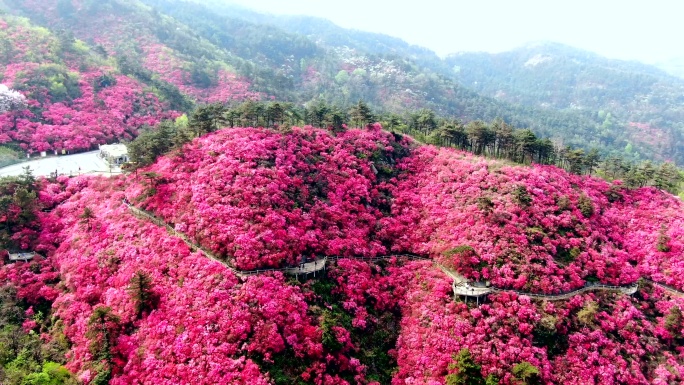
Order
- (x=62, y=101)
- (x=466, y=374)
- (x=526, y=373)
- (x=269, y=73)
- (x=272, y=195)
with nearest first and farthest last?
1. (x=526, y=373)
2. (x=466, y=374)
3. (x=272, y=195)
4. (x=62, y=101)
5. (x=269, y=73)

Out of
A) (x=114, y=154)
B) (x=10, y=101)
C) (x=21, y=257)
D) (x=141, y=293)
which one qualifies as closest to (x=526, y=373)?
(x=141, y=293)

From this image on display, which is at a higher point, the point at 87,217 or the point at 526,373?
the point at 87,217

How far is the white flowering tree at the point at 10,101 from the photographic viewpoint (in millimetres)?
65438

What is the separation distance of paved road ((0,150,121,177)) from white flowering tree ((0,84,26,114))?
504 inches

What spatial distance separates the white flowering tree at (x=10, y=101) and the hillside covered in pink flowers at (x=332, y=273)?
23127 mm

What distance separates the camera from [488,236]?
43594 mm

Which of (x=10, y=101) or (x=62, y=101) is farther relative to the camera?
(x=62, y=101)

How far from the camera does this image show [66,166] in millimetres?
57562

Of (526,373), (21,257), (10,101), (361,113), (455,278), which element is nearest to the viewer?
(526,373)

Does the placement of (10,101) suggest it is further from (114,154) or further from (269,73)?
(269,73)

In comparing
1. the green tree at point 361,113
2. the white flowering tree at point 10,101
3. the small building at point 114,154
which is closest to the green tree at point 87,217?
the small building at point 114,154

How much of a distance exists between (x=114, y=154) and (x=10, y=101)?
71.6ft

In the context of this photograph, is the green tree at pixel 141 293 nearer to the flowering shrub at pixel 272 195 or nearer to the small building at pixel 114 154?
the flowering shrub at pixel 272 195

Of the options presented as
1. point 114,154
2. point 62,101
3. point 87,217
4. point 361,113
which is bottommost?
point 87,217
